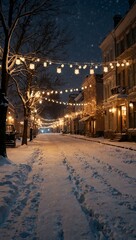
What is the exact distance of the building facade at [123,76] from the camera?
26.9 m

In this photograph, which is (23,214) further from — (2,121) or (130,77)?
(130,77)

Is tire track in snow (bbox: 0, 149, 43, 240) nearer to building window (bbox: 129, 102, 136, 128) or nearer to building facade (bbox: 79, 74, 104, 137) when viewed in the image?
building window (bbox: 129, 102, 136, 128)

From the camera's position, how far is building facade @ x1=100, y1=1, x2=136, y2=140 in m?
26.9

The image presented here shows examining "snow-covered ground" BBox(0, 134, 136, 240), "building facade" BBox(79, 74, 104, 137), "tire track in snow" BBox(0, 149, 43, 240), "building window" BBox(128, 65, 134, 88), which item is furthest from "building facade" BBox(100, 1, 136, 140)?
"tire track in snow" BBox(0, 149, 43, 240)

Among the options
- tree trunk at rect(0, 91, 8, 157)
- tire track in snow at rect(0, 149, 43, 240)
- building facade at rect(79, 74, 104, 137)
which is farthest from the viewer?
building facade at rect(79, 74, 104, 137)

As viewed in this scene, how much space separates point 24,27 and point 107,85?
20.3 meters

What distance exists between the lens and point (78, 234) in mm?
4203

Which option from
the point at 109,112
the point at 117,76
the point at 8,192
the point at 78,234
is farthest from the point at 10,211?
the point at 109,112

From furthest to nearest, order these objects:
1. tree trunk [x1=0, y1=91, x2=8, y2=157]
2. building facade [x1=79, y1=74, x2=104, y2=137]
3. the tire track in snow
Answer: building facade [x1=79, y1=74, x2=104, y2=137], tree trunk [x1=0, y1=91, x2=8, y2=157], the tire track in snow

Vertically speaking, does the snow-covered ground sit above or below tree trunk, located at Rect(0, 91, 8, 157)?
below

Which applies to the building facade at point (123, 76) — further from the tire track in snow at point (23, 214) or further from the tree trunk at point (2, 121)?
the tire track in snow at point (23, 214)

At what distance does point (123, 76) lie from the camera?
30.3m

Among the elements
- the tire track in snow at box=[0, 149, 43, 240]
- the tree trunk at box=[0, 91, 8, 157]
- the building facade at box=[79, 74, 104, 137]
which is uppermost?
the building facade at box=[79, 74, 104, 137]

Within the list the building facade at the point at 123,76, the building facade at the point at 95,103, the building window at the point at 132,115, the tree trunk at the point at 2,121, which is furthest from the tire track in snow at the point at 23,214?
the building facade at the point at 95,103
